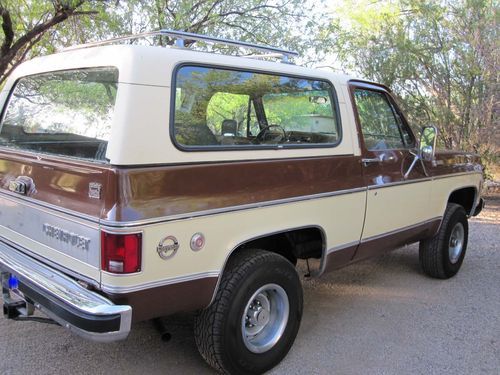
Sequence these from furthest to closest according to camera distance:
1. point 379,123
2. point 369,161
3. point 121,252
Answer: point 379,123
point 369,161
point 121,252

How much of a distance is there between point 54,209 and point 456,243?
4.16 metres

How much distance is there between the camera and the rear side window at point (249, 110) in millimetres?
2697

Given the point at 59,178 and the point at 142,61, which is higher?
the point at 142,61

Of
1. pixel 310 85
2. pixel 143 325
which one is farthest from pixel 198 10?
pixel 143 325

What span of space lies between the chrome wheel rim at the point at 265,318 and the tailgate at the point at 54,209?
104 cm

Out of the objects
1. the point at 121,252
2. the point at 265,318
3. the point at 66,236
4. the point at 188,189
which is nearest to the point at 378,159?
the point at 265,318

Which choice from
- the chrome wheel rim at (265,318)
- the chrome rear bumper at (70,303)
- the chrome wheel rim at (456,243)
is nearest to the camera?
the chrome rear bumper at (70,303)

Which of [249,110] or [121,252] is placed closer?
[121,252]

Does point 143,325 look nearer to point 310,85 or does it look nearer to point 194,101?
point 194,101

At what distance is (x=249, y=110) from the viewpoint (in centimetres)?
348

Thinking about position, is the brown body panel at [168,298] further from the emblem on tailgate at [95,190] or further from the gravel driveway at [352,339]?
the gravel driveway at [352,339]

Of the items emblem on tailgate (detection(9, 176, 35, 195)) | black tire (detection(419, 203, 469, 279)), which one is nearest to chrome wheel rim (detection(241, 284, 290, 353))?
emblem on tailgate (detection(9, 176, 35, 195))

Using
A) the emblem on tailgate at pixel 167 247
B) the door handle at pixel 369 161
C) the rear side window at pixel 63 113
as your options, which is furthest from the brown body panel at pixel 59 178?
the door handle at pixel 369 161

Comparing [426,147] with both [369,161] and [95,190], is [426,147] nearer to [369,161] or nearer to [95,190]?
[369,161]
